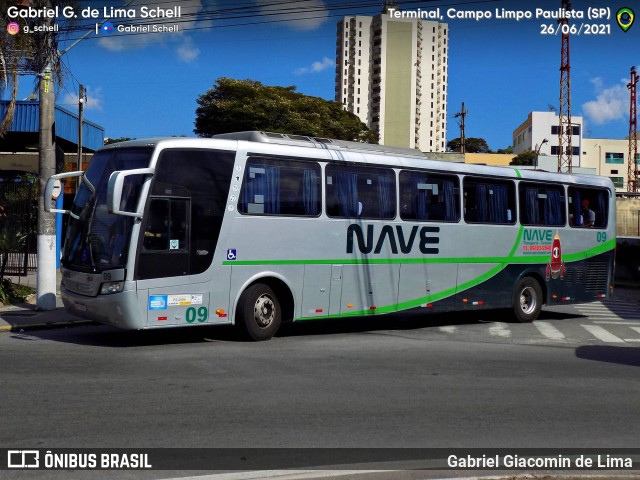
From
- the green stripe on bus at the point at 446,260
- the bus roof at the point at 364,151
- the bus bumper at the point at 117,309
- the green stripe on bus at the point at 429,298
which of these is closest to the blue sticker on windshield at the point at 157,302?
the bus bumper at the point at 117,309

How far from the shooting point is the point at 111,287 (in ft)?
36.7

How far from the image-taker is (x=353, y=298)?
13.9 metres

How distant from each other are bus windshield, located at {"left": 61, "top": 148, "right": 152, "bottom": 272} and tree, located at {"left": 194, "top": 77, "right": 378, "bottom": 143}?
3899 cm

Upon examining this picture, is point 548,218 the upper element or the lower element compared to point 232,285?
upper

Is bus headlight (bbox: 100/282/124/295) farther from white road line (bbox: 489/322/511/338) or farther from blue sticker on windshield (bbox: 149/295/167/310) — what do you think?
white road line (bbox: 489/322/511/338)

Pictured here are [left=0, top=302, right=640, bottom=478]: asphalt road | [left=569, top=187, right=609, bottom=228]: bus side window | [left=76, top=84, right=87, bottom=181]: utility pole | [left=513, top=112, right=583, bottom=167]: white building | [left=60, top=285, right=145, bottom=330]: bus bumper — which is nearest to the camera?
[left=0, top=302, right=640, bottom=478]: asphalt road

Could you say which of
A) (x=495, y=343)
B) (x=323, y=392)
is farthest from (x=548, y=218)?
(x=323, y=392)

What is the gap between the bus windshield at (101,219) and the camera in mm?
11242

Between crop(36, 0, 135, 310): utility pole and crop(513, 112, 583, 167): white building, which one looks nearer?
crop(36, 0, 135, 310): utility pole

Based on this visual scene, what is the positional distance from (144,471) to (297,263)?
299 inches

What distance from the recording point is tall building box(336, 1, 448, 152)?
149m

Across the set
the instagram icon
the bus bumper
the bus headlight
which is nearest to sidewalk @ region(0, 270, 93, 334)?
the bus bumper

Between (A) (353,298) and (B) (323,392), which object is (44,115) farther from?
(B) (323,392)

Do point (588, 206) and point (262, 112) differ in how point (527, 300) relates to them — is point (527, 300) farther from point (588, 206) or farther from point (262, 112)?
point (262, 112)
